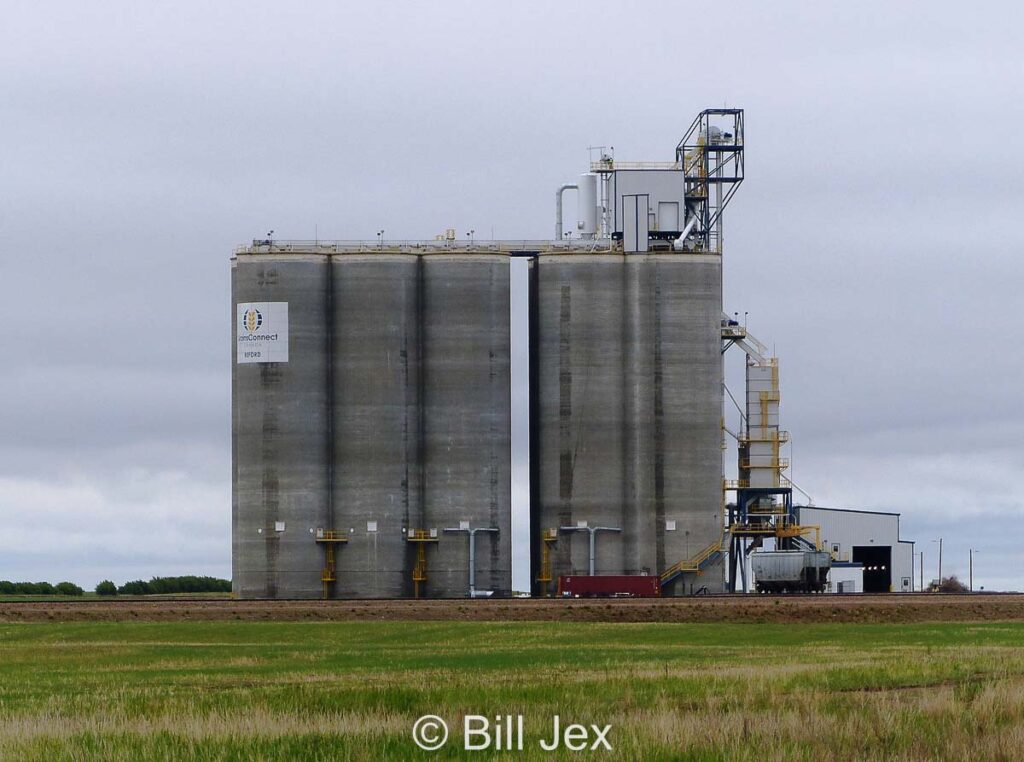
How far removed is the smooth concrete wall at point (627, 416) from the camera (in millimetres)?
99250

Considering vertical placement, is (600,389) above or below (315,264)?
below

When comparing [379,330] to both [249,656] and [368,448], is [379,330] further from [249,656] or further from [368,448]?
[249,656]

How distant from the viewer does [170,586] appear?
140 meters

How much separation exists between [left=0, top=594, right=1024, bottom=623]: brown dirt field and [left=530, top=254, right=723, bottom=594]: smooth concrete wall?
13.8 meters

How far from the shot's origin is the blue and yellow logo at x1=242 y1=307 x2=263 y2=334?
326 ft

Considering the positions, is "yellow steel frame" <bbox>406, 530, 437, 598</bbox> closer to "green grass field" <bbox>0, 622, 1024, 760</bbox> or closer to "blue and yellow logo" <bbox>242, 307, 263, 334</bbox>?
"blue and yellow logo" <bbox>242, 307, 263, 334</bbox>

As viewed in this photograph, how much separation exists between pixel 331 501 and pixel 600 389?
1665 centimetres

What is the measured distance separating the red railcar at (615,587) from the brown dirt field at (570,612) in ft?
35.8

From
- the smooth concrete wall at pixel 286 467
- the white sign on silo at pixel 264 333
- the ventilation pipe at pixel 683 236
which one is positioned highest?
the ventilation pipe at pixel 683 236

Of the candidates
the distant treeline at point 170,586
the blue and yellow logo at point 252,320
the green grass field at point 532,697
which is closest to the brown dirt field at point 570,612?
the blue and yellow logo at point 252,320

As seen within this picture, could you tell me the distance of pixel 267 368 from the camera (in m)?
98.8

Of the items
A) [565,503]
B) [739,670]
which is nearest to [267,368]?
[565,503]

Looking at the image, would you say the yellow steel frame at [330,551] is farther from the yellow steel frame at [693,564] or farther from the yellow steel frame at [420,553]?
the yellow steel frame at [693,564]

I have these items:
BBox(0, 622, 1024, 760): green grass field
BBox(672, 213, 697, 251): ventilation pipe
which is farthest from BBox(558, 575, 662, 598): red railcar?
BBox(0, 622, 1024, 760): green grass field
